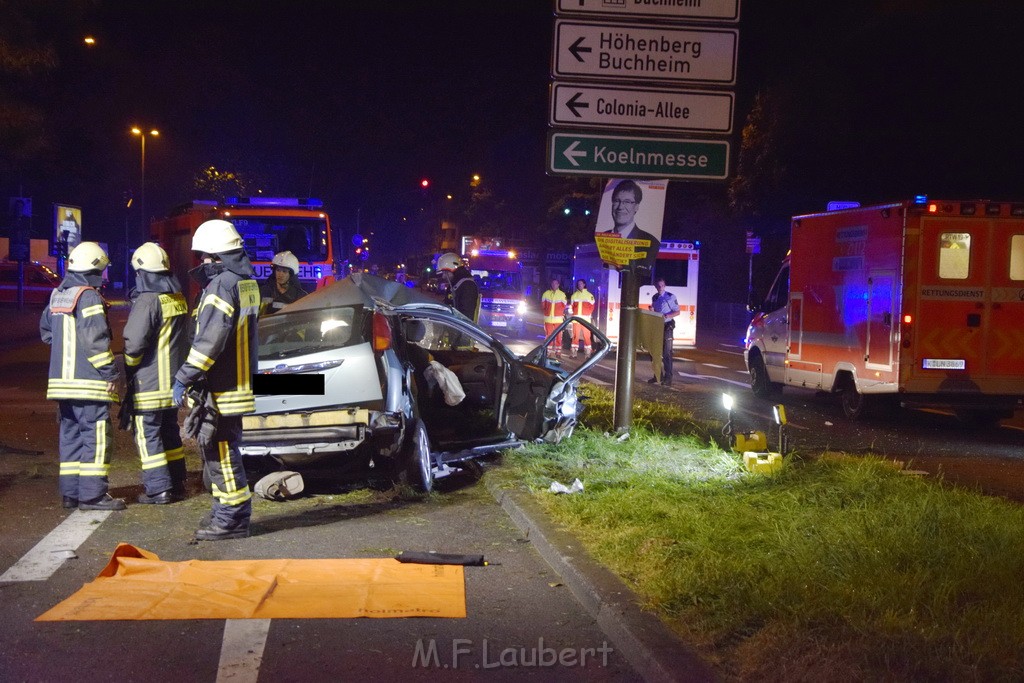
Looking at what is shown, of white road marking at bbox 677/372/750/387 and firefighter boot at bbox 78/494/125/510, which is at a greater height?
firefighter boot at bbox 78/494/125/510

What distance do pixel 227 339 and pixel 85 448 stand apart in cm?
165

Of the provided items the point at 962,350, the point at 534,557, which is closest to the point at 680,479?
the point at 534,557

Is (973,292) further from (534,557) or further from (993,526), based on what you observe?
(534,557)

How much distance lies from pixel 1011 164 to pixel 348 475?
24.0 meters

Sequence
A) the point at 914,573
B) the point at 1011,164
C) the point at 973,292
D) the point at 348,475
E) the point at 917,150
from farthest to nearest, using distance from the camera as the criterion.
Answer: the point at 917,150 < the point at 1011,164 < the point at 973,292 < the point at 348,475 < the point at 914,573

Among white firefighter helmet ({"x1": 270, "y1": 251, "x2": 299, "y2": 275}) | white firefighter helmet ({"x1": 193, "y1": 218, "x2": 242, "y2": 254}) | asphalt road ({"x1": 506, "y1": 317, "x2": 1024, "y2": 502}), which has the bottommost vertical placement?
asphalt road ({"x1": 506, "y1": 317, "x2": 1024, "y2": 502})

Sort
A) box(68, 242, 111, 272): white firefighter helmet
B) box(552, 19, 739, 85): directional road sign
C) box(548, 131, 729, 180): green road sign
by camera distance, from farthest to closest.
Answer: box(548, 131, 729, 180): green road sign → box(552, 19, 739, 85): directional road sign → box(68, 242, 111, 272): white firefighter helmet

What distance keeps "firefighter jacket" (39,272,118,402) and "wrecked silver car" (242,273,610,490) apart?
105 centimetres

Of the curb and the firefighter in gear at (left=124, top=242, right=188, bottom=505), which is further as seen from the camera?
the firefighter in gear at (left=124, top=242, right=188, bottom=505)

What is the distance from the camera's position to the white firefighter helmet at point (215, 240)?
6.59 meters

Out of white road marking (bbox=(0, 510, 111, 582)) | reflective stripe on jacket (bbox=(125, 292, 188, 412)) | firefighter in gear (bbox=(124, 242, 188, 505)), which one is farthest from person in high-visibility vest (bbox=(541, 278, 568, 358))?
white road marking (bbox=(0, 510, 111, 582))

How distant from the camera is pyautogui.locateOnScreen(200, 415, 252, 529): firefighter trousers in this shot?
6.57 metres

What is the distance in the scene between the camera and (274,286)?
12.7 meters

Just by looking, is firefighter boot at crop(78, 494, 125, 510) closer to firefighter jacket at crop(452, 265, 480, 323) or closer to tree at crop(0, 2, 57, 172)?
firefighter jacket at crop(452, 265, 480, 323)
